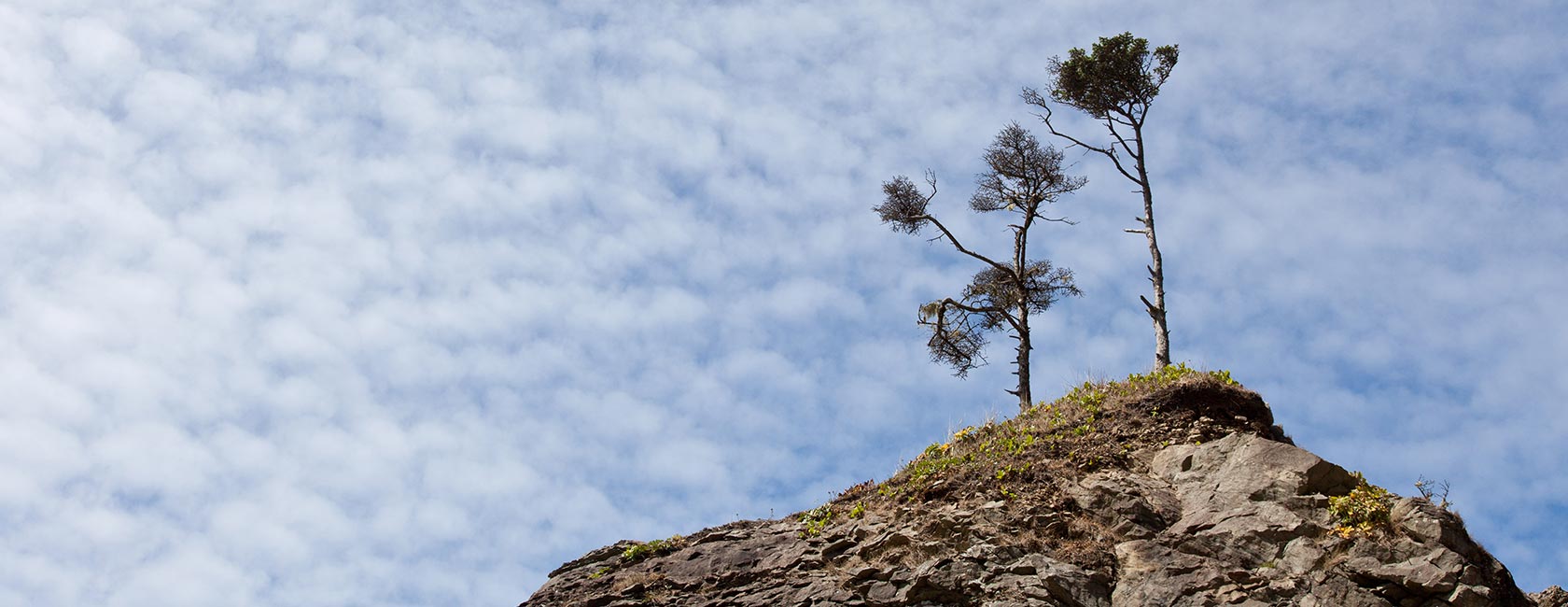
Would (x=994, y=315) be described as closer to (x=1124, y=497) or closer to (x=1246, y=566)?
(x=1124, y=497)

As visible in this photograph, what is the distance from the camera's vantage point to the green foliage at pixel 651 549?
19.2 m

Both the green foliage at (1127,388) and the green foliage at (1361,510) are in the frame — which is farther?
the green foliage at (1127,388)

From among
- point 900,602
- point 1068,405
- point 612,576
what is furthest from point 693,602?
point 1068,405

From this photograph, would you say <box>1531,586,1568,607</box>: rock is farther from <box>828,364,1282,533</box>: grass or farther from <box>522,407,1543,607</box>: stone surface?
<box>828,364,1282,533</box>: grass

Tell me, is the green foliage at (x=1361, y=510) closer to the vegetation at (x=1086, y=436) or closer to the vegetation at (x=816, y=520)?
the vegetation at (x=1086, y=436)

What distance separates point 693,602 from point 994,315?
12931 mm

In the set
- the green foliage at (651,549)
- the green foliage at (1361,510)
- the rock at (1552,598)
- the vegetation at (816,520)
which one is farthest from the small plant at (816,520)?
the rock at (1552,598)

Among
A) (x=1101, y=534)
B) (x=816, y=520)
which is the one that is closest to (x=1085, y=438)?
(x=1101, y=534)

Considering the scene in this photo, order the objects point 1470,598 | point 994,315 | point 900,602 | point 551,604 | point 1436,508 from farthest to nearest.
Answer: point 994,315 → point 551,604 → point 900,602 → point 1436,508 → point 1470,598

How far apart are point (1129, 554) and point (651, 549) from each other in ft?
25.9

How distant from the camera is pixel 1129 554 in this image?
50.2 ft

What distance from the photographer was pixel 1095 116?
27844 mm

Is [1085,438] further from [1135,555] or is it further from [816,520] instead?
[816,520]

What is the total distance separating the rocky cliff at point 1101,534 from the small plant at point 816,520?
51mm
